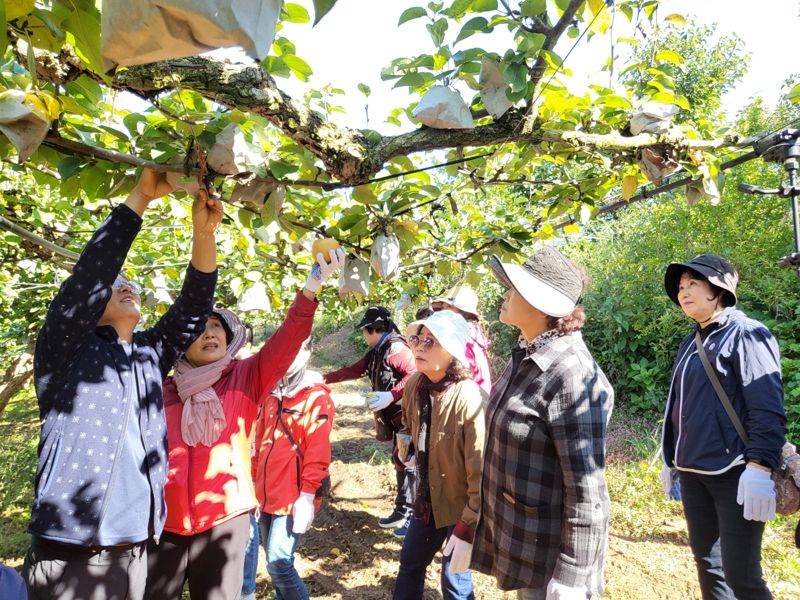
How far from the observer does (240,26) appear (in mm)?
474

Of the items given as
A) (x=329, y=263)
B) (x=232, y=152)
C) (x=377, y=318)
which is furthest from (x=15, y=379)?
(x=232, y=152)

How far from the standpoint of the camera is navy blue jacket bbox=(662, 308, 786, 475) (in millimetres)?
2068

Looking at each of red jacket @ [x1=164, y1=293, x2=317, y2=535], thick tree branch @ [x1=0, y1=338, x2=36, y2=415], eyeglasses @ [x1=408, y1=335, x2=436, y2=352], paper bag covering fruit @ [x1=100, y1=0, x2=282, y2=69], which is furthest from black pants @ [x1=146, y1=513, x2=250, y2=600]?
thick tree branch @ [x1=0, y1=338, x2=36, y2=415]

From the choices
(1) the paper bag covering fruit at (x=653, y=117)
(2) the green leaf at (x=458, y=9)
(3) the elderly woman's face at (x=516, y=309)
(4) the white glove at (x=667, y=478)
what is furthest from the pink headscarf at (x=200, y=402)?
(4) the white glove at (x=667, y=478)

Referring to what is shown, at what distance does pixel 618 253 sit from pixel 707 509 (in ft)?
21.3

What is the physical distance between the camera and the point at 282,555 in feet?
8.41

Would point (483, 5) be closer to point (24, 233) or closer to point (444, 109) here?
point (444, 109)

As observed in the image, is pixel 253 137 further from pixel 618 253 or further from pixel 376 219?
pixel 618 253

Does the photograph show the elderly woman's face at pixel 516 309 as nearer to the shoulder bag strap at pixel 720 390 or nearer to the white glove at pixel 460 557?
the white glove at pixel 460 557

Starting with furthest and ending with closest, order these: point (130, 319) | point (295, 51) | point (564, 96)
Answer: point (130, 319)
point (564, 96)
point (295, 51)

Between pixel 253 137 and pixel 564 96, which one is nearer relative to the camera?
pixel 253 137

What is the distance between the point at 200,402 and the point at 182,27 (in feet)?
5.91

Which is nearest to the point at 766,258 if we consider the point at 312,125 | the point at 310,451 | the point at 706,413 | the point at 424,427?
the point at 706,413

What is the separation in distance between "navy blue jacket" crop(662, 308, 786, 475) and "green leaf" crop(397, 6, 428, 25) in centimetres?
199
